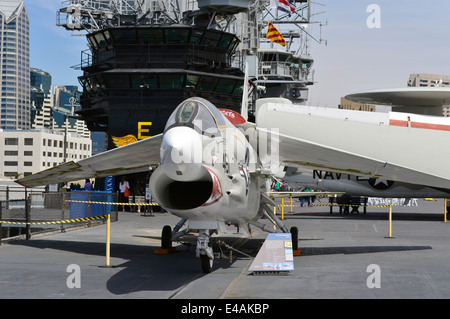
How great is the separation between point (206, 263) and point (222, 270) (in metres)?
1.17

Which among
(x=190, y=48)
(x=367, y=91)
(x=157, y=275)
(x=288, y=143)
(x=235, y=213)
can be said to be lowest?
(x=157, y=275)

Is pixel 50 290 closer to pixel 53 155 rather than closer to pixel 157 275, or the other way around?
pixel 157 275

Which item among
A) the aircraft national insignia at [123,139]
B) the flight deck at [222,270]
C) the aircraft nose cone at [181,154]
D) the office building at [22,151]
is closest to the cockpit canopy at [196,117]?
the aircraft nose cone at [181,154]

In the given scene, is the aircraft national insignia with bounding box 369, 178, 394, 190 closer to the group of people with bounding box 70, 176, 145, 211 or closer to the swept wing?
the group of people with bounding box 70, 176, 145, 211

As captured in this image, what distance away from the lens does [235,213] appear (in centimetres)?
1460

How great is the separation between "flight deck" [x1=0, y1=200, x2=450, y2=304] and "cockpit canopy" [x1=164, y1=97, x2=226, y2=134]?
354 cm

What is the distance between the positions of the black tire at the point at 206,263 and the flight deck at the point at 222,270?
0.15m

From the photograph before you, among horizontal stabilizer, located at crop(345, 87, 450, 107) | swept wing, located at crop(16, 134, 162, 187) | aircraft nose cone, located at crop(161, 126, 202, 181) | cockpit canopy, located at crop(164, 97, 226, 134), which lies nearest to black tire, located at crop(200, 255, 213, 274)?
aircraft nose cone, located at crop(161, 126, 202, 181)

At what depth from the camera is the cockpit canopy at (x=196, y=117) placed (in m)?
12.5

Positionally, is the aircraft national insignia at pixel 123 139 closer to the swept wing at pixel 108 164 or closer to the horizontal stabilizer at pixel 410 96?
the horizontal stabilizer at pixel 410 96

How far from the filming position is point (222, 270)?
1499 cm

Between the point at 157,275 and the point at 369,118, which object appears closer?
the point at 157,275

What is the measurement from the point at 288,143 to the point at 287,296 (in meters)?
6.39
